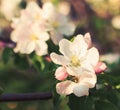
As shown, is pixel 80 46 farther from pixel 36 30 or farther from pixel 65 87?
pixel 36 30

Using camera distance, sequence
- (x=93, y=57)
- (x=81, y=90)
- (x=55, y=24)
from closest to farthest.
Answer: (x=81, y=90)
(x=93, y=57)
(x=55, y=24)

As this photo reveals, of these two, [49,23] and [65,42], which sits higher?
[65,42]

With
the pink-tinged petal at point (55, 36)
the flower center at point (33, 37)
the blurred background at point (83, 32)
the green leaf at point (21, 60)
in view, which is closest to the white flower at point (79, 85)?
the pink-tinged petal at point (55, 36)

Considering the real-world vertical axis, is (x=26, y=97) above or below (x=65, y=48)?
below

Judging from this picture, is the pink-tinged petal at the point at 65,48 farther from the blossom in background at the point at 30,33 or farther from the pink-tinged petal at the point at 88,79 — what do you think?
the blossom in background at the point at 30,33

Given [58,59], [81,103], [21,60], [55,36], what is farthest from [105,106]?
[21,60]

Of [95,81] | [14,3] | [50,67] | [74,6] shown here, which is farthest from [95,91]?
[74,6]

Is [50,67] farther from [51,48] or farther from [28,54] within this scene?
[28,54]
